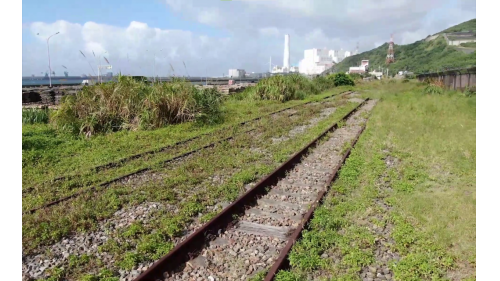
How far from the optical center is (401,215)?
5.75 m

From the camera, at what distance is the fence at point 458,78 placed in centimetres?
2375

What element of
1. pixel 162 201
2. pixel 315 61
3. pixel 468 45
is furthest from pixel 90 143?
pixel 315 61

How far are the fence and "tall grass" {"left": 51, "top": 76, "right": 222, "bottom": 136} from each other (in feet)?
59.3

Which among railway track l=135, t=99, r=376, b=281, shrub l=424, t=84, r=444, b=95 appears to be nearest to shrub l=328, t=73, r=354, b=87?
shrub l=424, t=84, r=444, b=95

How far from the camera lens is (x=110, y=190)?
6.70 m

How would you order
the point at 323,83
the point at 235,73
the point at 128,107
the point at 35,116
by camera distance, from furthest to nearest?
1. the point at 235,73
2. the point at 323,83
3. the point at 35,116
4. the point at 128,107

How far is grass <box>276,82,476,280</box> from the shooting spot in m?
4.33

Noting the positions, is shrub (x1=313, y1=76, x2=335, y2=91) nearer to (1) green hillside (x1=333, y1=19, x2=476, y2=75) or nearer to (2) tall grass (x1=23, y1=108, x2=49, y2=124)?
(1) green hillside (x1=333, y1=19, x2=476, y2=75)

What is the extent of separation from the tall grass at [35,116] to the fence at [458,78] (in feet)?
78.0

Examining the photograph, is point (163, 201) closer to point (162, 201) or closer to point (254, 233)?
point (162, 201)

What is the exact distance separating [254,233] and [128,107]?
9.45 metres

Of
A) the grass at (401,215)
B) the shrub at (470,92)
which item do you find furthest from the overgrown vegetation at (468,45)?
the grass at (401,215)

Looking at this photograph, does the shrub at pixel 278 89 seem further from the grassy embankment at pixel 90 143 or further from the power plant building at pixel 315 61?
the power plant building at pixel 315 61

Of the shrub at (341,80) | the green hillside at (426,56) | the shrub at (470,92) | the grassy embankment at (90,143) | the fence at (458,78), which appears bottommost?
the grassy embankment at (90,143)
